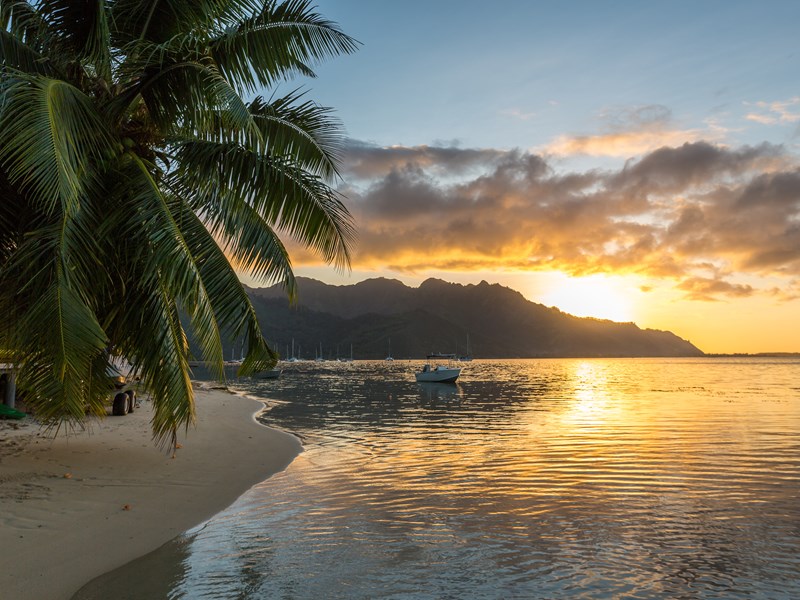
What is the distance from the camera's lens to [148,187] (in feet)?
35.8

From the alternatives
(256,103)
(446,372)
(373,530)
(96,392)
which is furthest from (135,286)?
(446,372)

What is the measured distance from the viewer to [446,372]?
7775 centimetres

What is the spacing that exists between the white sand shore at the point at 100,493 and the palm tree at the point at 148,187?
158cm

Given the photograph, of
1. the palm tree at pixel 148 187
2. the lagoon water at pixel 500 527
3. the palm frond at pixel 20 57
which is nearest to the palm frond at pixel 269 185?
the palm tree at pixel 148 187

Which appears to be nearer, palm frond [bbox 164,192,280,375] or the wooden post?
palm frond [bbox 164,192,280,375]

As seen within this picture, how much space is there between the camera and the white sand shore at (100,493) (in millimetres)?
8453

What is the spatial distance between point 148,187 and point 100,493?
617 cm

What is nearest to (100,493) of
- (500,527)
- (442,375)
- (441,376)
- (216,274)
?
(216,274)

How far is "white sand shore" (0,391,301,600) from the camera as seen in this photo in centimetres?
845

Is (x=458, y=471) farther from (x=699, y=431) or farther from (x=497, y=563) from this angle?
(x=699, y=431)

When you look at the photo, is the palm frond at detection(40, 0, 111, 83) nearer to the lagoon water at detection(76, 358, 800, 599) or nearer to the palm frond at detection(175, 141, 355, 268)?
the palm frond at detection(175, 141, 355, 268)

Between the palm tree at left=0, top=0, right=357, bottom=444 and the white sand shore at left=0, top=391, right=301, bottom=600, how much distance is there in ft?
5.19

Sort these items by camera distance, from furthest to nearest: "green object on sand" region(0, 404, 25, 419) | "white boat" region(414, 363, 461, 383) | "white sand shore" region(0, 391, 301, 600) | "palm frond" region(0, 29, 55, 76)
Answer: "white boat" region(414, 363, 461, 383) < "green object on sand" region(0, 404, 25, 419) < "palm frond" region(0, 29, 55, 76) < "white sand shore" region(0, 391, 301, 600)

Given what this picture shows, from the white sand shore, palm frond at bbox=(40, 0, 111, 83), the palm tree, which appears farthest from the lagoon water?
palm frond at bbox=(40, 0, 111, 83)
